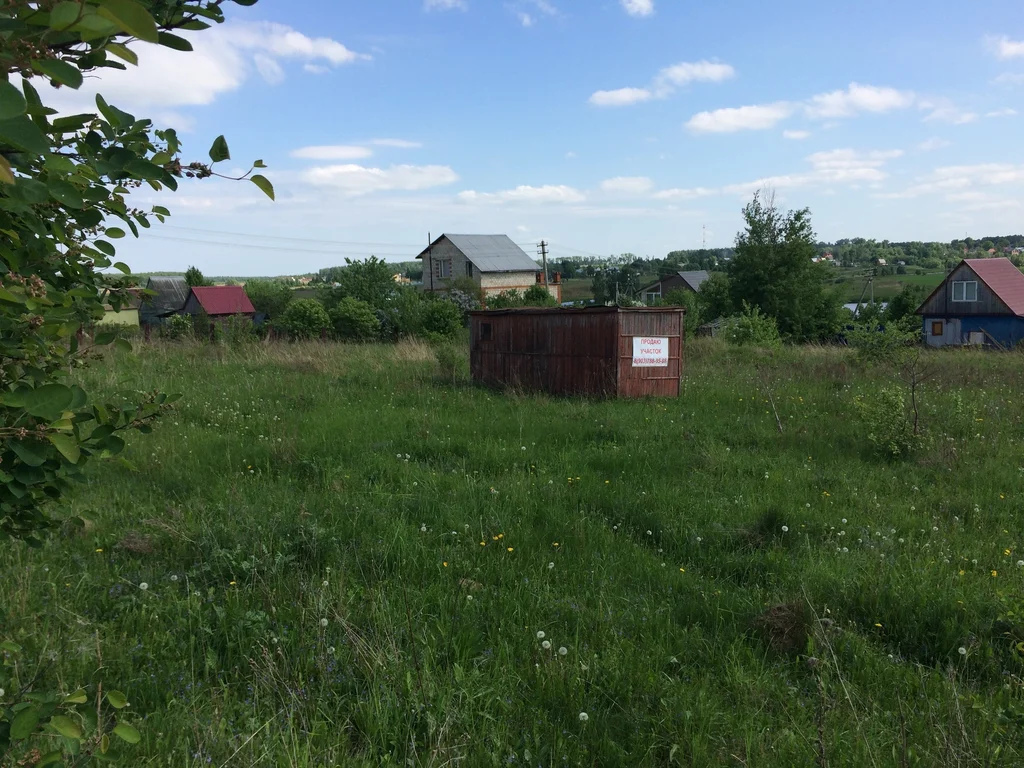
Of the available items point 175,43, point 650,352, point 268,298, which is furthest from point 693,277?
point 175,43

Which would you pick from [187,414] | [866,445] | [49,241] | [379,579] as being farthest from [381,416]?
[49,241]

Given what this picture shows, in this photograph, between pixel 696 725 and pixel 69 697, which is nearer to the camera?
pixel 69 697

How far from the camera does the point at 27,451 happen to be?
5.19 feet

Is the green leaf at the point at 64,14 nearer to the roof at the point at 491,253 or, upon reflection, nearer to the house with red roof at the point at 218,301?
the house with red roof at the point at 218,301

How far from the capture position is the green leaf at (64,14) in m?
0.87

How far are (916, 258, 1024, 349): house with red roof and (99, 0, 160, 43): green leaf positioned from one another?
52528mm

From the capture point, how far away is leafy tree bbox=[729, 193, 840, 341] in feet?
133

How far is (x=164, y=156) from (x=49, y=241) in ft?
1.44

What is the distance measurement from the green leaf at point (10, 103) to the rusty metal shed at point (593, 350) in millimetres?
11288

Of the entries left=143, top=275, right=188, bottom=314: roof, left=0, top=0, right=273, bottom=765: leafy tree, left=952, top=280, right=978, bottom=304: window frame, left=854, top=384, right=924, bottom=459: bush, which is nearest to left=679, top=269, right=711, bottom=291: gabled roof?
left=952, top=280, right=978, bottom=304: window frame

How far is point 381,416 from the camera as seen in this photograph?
1012 cm

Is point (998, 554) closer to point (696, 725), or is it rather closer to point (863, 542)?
point (863, 542)

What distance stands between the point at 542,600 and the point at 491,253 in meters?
63.9

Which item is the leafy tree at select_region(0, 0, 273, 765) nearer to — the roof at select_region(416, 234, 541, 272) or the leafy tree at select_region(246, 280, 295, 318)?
the roof at select_region(416, 234, 541, 272)
